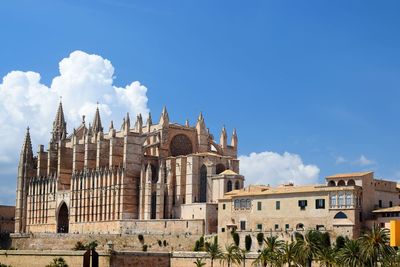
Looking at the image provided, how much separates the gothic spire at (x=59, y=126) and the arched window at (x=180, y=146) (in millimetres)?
29454

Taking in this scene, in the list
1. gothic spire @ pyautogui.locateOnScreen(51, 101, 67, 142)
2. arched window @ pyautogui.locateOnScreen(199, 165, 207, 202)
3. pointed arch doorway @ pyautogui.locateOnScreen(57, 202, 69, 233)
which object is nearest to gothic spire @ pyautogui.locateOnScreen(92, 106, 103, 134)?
gothic spire @ pyautogui.locateOnScreen(51, 101, 67, 142)

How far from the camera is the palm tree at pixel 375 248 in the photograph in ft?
126

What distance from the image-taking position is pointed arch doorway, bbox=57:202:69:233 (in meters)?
87.9

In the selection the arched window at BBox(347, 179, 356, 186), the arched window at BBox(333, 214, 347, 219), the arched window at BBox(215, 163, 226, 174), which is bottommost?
the arched window at BBox(333, 214, 347, 219)

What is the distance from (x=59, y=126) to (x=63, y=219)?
23.4 m

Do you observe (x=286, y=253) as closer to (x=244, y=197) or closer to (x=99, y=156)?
(x=244, y=197)

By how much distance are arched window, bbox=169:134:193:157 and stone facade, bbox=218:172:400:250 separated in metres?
18.8

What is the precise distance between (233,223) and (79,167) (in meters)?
31.8

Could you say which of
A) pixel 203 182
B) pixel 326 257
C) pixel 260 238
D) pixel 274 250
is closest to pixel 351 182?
pixel 260 238

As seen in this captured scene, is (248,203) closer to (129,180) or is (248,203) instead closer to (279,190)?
(279,190)

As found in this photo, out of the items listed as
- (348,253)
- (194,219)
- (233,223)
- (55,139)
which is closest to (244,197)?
(233,223)

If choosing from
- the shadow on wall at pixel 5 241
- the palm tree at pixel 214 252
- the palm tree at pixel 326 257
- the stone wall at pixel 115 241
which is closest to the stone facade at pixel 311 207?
the palm tree at pixel 214 252

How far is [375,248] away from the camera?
127ft

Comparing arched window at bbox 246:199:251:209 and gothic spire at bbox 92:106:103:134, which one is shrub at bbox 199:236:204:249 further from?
gothic spire at bbox 92:106:103:134
